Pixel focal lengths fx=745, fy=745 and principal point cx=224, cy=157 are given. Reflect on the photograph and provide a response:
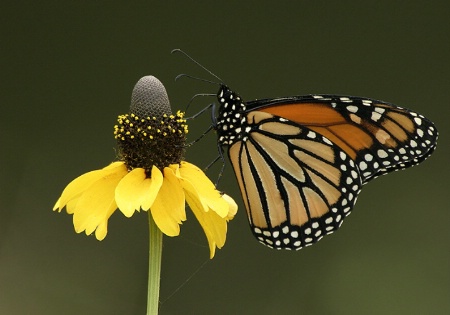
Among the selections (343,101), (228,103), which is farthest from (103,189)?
(343,101)

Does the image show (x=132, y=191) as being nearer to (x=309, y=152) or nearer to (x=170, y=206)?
(x=170, y=206)

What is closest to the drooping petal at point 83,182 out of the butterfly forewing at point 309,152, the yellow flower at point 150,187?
the yellow flower at point 150,187

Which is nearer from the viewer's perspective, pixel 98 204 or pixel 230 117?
pixel 98 204

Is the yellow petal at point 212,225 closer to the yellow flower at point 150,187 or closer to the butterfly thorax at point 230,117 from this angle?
the yellow flower at point 150,187

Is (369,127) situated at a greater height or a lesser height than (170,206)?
greater

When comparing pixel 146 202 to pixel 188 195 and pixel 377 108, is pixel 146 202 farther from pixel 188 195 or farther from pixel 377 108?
pixel 377 108

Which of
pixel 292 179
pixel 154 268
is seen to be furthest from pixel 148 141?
pixel 292 179

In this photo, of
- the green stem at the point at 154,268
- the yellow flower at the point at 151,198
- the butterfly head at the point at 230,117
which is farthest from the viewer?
the butterfly head at the point at 230,117

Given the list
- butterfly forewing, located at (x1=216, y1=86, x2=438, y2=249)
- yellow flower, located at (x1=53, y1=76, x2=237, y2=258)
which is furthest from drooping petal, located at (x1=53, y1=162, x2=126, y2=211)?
butterfly forewing, located at (x1=216, y1=86, x2=438, y2=249)
